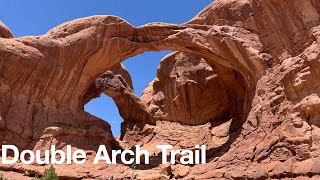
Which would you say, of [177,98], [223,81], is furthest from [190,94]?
[223,81]

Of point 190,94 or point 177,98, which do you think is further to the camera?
point 177,98

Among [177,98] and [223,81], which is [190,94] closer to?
[177,98]

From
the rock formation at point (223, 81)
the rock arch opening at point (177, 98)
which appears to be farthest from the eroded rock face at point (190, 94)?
the rock formation at point (223, 81)

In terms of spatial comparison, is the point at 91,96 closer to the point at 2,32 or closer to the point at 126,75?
the point at 126,75

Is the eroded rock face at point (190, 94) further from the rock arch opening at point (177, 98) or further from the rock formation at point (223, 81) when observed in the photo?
the rock formation at point (223, 81)

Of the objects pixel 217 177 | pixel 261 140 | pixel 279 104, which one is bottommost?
pixel 217 177

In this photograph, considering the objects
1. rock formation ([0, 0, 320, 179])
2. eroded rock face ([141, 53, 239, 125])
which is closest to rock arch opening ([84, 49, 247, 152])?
eroded rock face ([141, 53, 239, 125])

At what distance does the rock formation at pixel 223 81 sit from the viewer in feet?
61.6

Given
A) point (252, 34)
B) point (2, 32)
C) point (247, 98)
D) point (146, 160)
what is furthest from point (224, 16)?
point (2, 32)

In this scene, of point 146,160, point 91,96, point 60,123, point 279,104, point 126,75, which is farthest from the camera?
point 126,75

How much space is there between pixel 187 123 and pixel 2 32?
16.7 m

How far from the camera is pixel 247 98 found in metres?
24.2

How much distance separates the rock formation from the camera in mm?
18766

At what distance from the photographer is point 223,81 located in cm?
3016
